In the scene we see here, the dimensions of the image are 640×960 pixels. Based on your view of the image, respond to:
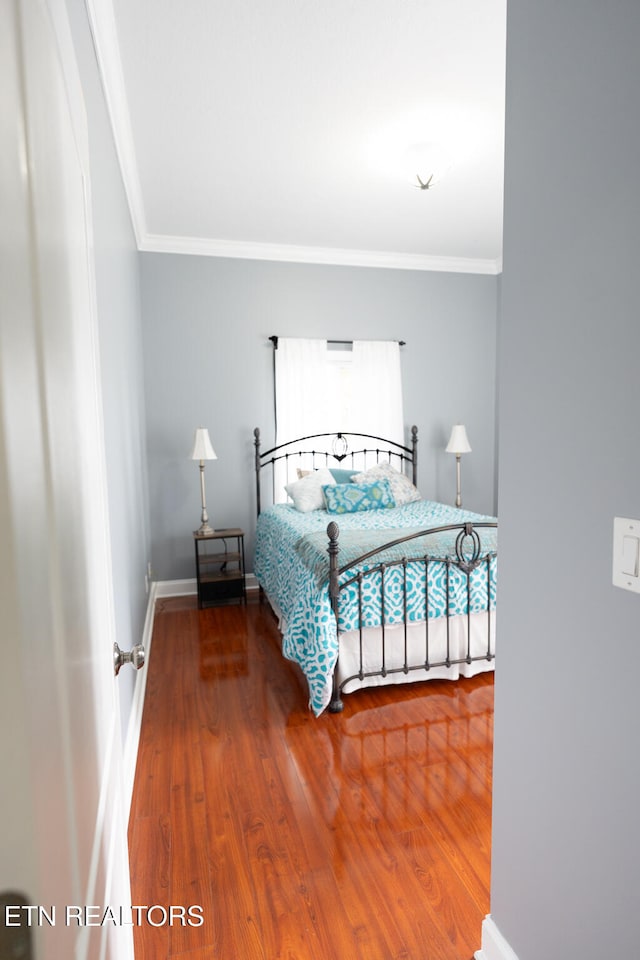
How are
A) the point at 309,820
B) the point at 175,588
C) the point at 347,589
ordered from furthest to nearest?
the point at 175,588, the point at 347,589, the point at 309,820

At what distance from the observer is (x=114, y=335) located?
235 cm

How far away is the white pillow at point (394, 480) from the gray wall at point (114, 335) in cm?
204

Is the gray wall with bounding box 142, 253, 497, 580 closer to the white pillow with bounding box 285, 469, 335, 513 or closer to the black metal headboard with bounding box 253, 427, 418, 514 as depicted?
the black metal headboard with bounding box 253, 427, 418, 514

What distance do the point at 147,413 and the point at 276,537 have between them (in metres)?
1.56

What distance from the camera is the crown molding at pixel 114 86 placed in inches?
76.3

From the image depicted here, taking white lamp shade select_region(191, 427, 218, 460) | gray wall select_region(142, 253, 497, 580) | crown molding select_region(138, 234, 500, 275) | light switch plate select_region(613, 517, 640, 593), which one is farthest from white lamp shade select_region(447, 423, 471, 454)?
light switch plate select_region(613, 517, 640, 593)

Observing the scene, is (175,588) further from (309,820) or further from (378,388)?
(309,820)

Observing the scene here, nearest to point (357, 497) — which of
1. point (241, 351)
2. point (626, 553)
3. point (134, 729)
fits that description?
point (241, 351)

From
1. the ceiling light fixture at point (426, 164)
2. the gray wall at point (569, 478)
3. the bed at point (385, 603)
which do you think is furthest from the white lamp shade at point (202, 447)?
the gray wall at point (569, 478)

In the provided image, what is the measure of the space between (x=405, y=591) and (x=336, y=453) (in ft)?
7.34

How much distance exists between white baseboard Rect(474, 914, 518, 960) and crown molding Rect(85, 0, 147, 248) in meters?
2.90

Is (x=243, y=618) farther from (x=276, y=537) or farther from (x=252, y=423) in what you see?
(x=252, y=423)

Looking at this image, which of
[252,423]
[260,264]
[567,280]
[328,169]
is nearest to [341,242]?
[260,264]

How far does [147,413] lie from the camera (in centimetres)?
454
